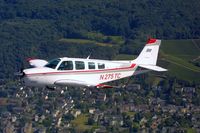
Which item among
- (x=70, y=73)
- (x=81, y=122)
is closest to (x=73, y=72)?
(x=70, y=73)

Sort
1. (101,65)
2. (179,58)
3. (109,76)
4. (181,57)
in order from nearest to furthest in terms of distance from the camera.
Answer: (101,65), (109,76), (179,58), (181,57)

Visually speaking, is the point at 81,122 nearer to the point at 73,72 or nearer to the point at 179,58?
the point at 179,58

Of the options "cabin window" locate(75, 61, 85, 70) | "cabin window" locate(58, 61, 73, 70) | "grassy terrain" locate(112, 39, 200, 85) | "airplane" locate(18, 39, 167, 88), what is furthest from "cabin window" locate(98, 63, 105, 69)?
"grassy terrain" locate(112, 39, 200, 85)

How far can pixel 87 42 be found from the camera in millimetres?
144250

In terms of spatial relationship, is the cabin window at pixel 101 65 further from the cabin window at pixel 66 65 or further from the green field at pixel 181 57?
the green field at pixel 181 57

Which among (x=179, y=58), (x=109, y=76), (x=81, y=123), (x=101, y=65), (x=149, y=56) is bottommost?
(x=81, y=123)

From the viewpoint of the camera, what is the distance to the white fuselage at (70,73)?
58.9m

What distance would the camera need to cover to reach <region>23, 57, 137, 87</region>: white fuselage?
5891cm

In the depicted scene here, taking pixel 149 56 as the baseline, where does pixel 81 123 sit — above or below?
below

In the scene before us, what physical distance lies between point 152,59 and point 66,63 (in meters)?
6.46

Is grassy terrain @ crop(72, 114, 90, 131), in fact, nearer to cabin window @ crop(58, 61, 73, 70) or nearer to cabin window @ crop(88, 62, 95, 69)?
cabin window @ crop(88, 62, 95, 69)

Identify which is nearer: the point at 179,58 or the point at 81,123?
the point at 81,123

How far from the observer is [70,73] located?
59.8 meters

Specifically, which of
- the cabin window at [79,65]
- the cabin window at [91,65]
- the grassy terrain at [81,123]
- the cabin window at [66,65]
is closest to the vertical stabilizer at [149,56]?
the cabin window at [91,65]
